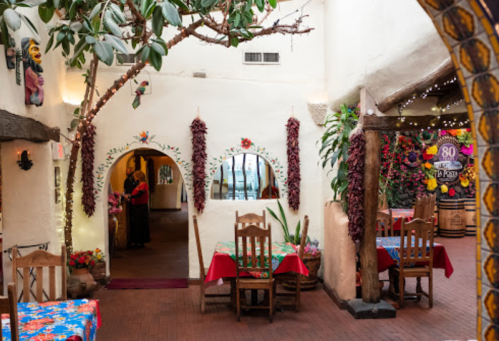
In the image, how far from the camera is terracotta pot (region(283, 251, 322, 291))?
6.69 meters

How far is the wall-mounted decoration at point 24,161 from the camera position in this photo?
225 inches

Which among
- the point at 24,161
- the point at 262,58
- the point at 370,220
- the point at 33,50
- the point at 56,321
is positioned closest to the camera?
the point at 56,321

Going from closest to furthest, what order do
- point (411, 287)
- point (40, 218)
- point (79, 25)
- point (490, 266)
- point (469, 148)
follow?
point (490, 266) → point (79, 25) → point (40, 218) → point (411, 287) → point (469, 148)

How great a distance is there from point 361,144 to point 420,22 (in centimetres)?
164

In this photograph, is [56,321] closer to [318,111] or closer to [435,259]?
[435,259]

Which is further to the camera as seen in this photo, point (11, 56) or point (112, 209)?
point (112, 209)

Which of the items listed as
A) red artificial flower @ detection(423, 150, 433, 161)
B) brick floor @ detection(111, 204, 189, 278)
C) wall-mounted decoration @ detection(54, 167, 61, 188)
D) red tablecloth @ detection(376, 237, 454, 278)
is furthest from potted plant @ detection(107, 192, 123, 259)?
red artificial flower @ detection(423, 150, 433, 161)

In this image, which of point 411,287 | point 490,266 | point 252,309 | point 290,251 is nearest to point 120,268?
point 252,309

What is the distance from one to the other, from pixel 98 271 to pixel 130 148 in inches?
76.6

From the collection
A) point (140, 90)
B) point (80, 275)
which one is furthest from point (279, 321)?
point (140, 90)

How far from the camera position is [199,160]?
710 cm

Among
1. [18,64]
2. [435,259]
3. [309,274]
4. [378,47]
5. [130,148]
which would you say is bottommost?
[309,274]

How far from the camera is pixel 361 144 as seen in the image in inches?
214

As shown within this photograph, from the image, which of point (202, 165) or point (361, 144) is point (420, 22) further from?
point (202, 165)
